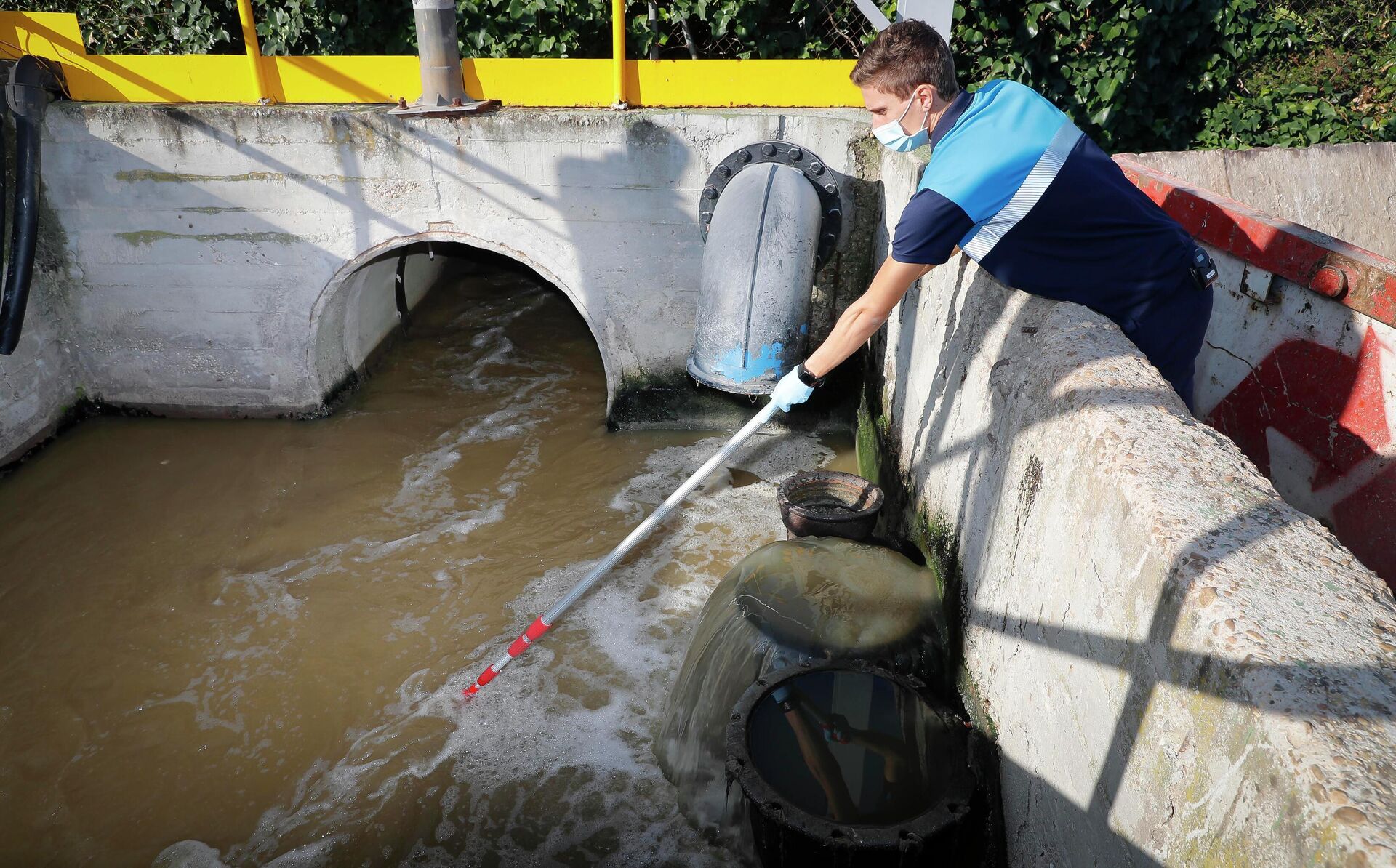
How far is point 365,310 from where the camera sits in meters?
6.59

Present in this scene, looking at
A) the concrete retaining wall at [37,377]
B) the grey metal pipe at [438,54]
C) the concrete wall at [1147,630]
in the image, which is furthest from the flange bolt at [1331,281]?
the concrete retaining wall at [37,377]

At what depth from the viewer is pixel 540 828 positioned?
10.5 ft

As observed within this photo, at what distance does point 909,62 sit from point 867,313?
0.84 m

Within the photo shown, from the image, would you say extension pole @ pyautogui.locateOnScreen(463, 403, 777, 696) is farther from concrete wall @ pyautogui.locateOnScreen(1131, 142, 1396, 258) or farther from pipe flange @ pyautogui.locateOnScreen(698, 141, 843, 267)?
concrete wall @ pyautogui.locateOnScreen(1131, 142, 1396, 258)

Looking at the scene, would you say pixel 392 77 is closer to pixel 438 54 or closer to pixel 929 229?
pixel 438 54

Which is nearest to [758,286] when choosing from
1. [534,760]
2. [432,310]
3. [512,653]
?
[512,653]

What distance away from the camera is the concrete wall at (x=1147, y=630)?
127 cm

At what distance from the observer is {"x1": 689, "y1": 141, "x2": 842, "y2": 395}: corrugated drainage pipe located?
456cm

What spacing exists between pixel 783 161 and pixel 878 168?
0.59 metres

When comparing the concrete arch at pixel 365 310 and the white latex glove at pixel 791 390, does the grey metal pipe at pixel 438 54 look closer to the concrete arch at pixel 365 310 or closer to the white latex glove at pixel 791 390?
the concrete arch at pixel 365 310

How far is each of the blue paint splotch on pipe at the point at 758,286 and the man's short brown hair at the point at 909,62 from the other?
165 centimetres

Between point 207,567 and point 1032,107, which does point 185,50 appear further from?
point 1032,107

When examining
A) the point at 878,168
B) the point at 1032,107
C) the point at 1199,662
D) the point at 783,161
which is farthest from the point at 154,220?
the point at 1199,662

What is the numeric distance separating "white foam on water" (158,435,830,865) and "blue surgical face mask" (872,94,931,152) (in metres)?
2.39
